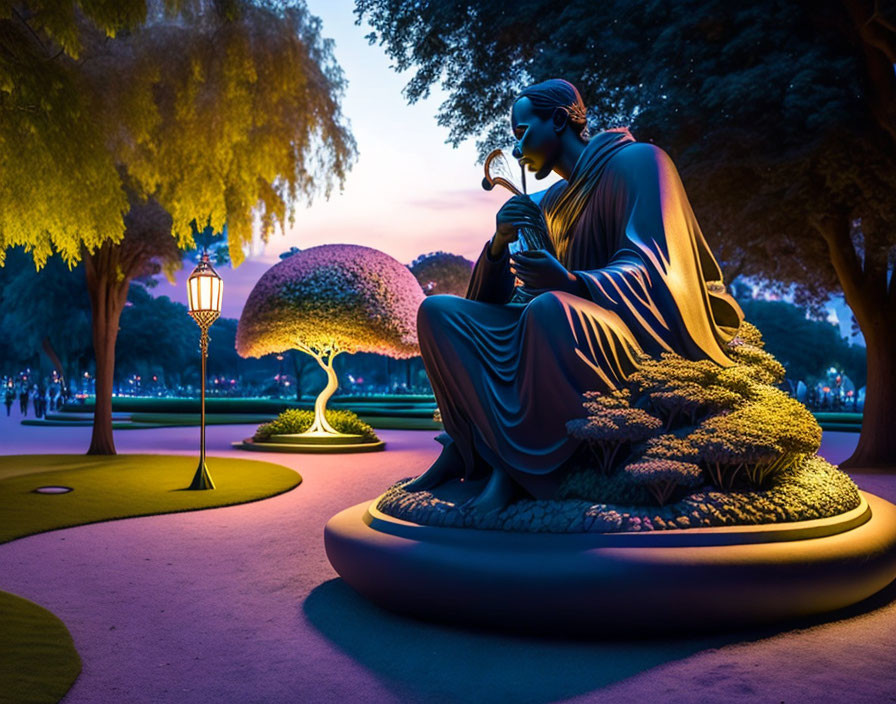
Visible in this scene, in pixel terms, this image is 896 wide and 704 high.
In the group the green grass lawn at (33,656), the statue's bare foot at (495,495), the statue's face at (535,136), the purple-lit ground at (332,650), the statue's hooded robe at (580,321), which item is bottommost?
the purple-lit ground at (332,650)

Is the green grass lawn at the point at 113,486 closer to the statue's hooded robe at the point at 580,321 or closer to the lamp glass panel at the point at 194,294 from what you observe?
the lamp glass panel at the point at 194,294

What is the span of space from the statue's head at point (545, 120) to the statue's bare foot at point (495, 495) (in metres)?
2.76

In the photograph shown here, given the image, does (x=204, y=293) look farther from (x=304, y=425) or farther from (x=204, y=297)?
(x=304, y=425)

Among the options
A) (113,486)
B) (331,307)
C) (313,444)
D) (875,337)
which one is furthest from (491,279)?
(331,307)

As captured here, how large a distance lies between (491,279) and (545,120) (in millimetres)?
1427

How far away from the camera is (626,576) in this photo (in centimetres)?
407

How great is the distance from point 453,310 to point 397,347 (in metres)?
14.6

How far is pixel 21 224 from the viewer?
27.7 ft

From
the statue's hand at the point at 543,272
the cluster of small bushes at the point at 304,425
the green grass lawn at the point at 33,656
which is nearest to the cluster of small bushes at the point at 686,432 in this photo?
the statue's hand at the point at 543,272

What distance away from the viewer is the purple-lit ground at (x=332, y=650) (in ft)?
11.8

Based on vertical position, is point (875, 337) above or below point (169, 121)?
below

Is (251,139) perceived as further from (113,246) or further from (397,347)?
(397,347)

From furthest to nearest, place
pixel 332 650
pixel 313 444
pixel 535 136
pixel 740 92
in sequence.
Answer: pixel 313 444
pixel 740 92
pixel 535 136
pixel 332 650

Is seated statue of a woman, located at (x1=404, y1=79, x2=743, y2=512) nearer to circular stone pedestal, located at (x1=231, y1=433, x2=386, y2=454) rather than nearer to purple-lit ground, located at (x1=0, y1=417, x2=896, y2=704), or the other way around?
purple-lit ground, located at (x1=0, y1=417, x2=896, y2=704)
